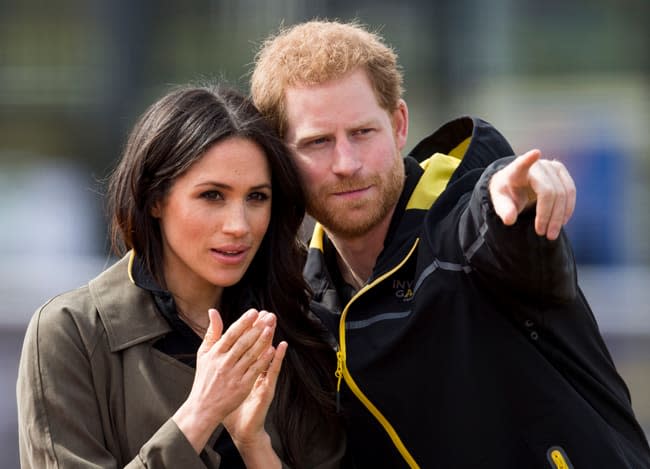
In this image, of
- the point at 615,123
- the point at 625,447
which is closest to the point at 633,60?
the point at 615,123

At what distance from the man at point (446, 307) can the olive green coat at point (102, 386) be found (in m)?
0.39

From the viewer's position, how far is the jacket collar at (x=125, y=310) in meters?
2.99

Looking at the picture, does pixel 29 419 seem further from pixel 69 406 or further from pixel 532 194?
pixel 532 194

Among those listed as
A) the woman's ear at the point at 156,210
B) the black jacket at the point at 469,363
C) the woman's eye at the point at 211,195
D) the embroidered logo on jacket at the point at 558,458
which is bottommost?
the embroidered logo on jacket at the point at 558,458

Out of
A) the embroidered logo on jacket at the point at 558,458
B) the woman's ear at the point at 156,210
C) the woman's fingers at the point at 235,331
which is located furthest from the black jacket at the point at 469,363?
the woman's ear at the point at 156,210

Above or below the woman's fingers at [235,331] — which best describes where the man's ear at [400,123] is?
above

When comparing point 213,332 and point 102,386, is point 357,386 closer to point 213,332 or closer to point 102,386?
point 213,332

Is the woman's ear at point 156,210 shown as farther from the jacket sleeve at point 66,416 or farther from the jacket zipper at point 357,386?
the jacket zipper at point 357,386

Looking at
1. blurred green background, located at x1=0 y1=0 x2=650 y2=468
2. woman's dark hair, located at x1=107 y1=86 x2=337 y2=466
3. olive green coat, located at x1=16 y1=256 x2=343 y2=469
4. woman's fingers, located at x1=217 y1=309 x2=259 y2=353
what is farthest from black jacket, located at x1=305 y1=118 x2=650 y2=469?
blurred green background, located at x1=0 y1=0 x2=650 y2=468

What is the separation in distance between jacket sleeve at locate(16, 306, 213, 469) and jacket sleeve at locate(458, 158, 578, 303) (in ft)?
2.76

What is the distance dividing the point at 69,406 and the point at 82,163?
4247 millimetres

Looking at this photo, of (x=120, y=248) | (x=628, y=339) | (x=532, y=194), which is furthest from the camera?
(x=628, y=339)

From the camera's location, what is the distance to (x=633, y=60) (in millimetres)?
6656

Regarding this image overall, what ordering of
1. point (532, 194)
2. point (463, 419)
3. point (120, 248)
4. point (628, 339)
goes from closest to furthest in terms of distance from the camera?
point (532, 194), point (463, 419), point (120, 248), point (628, 339)
